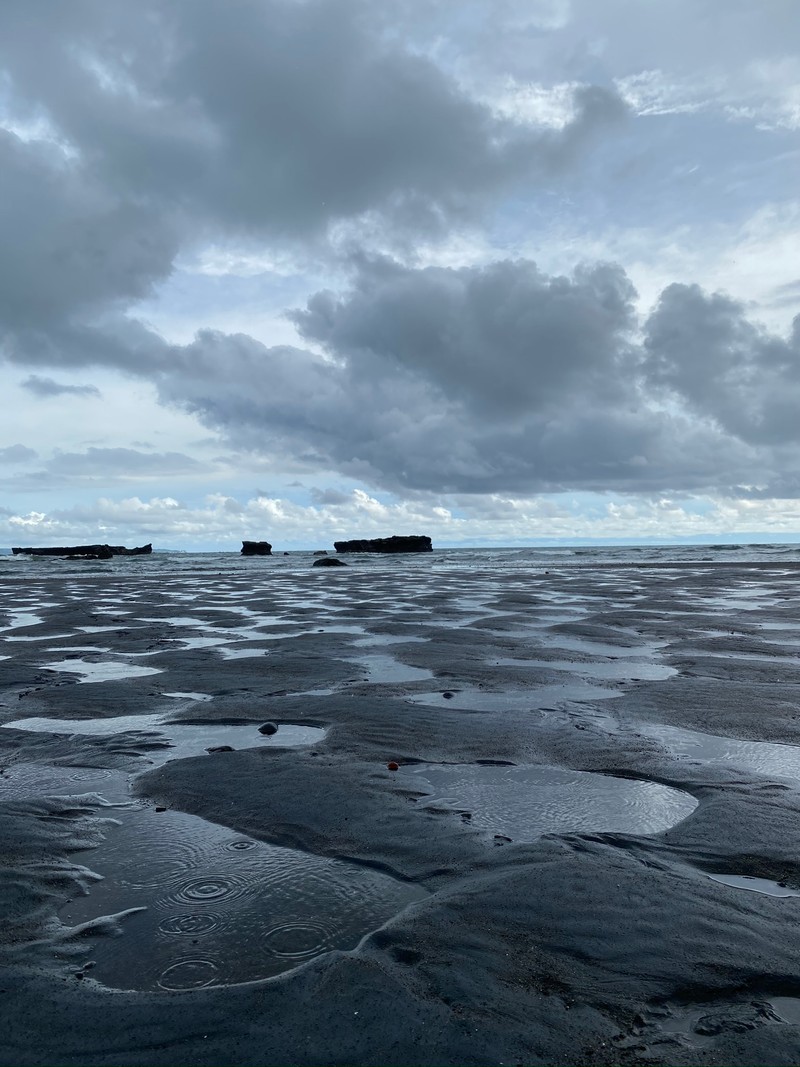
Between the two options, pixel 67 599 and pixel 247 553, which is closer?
pixel 67 599

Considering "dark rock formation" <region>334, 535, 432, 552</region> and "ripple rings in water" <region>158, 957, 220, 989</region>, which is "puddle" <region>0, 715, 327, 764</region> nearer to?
"ripple rings in water" <region>158, 957, 220, 989</region>

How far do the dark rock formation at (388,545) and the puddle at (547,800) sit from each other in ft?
328

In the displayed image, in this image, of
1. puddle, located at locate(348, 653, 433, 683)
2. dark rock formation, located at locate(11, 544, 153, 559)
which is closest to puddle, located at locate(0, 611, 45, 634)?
puddle, located at locate(348, 653, 433, 683)

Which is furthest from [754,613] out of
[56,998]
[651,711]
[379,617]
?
[56,998]

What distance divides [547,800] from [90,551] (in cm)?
9800

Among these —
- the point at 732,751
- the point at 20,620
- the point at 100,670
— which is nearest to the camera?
the point at 732,751

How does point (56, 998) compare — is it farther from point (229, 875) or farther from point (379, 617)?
point (379, 617)

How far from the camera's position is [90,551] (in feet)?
309

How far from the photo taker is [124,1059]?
2660 mm

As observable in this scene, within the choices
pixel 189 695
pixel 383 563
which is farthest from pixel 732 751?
pixel 383 563

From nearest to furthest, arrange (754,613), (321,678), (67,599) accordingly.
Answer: (321,678), (754,613), (67,599)

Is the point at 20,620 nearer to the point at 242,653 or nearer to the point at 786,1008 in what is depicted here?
the point at 242,653

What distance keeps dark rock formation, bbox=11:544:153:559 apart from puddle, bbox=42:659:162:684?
83.4 meters

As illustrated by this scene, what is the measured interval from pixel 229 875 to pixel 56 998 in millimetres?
1222
